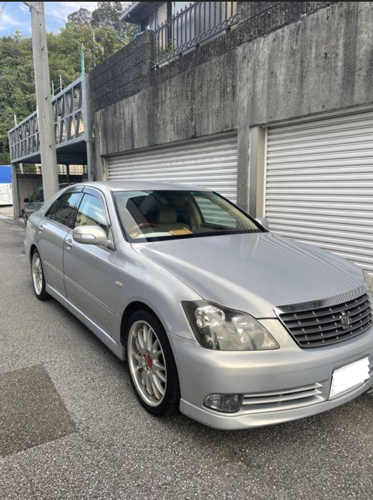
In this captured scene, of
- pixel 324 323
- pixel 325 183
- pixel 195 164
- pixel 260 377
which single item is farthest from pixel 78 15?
pixel 260 377

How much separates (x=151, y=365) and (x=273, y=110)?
13.4 feet

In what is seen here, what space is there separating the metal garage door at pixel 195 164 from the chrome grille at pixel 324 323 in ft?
13.7

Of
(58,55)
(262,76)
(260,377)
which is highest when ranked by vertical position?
(58,55)

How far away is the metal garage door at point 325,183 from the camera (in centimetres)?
448

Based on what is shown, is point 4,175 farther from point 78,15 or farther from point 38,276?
point 38,276

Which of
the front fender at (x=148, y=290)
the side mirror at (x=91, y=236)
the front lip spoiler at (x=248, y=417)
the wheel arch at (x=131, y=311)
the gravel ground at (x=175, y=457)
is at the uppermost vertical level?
the side mirror at (x=91, y=236)

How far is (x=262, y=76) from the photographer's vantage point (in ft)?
17.3

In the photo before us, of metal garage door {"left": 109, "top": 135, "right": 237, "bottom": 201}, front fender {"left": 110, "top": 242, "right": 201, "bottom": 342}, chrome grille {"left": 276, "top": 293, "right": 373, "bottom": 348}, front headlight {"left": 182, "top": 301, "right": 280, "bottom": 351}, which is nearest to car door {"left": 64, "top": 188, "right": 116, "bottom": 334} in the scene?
front fender {"left": 110, "top": 242, "right": 201, "bottom": 342}

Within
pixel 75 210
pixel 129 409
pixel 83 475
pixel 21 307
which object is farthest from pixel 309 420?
pixel 21 307

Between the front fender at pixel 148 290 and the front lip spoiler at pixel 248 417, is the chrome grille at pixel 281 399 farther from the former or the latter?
the front fender at pixel 148 290

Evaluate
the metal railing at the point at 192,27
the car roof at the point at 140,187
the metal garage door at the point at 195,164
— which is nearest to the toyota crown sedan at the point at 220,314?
the car roof at the point at 140,187

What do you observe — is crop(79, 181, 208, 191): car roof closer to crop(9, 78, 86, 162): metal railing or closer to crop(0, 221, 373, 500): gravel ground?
crop(0, 221, 373, 500): gravel ground

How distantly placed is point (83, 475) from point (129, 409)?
2.03 ft

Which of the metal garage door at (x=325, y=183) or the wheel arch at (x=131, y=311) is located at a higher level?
the metal garage door at (x=325, y=183)
